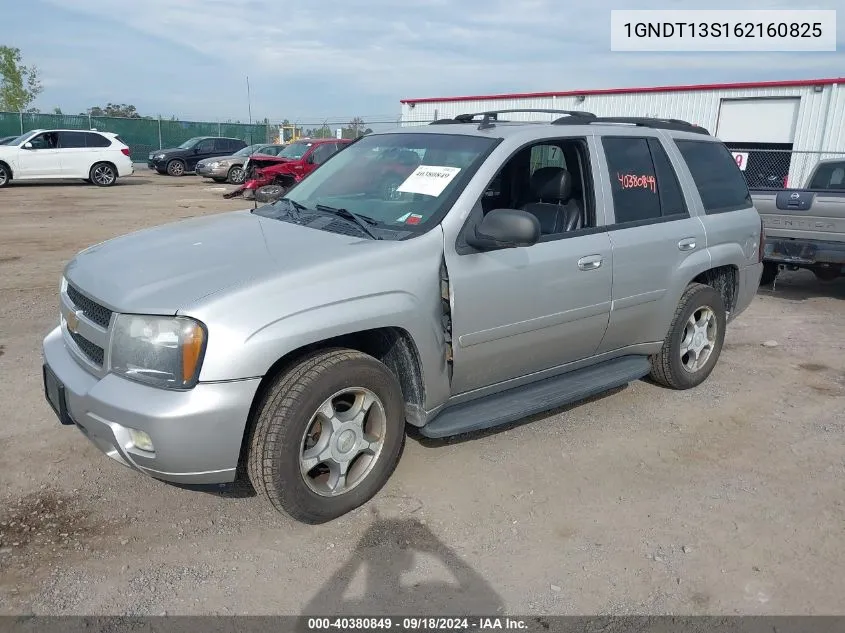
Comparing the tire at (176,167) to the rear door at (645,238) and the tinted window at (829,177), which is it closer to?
the tinted window at (829,177)

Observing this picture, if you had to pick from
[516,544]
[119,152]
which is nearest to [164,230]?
[516,544]

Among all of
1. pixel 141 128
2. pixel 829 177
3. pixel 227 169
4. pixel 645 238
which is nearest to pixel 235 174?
pixel 227 169

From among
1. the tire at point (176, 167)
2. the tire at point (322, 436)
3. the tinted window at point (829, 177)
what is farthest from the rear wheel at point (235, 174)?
the tire at point (322, 436)

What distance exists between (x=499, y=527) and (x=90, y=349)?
2067 millimetres

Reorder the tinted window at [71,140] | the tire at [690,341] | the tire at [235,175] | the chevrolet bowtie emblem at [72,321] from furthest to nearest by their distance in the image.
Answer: the tire at [235,175], the tinted window at [71,140], the tire at [690,341], the chevrolet bowtie emblem at [72,321]

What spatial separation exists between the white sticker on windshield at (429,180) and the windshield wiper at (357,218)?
A: 11.3 inches

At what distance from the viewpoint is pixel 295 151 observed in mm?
18828

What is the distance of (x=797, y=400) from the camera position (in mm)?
4957

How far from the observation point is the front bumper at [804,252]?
7188 mm

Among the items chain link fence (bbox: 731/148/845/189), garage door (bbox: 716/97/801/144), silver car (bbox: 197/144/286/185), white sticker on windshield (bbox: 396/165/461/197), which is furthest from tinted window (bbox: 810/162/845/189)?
silver car (bbox: 197/144/286/185)

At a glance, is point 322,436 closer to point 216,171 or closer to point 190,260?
point 190,260

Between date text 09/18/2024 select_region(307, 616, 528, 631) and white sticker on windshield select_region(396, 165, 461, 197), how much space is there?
204 centimetres

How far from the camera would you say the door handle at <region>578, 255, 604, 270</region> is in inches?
154

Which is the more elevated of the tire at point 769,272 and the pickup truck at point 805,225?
the pickup truck at point 805,225
